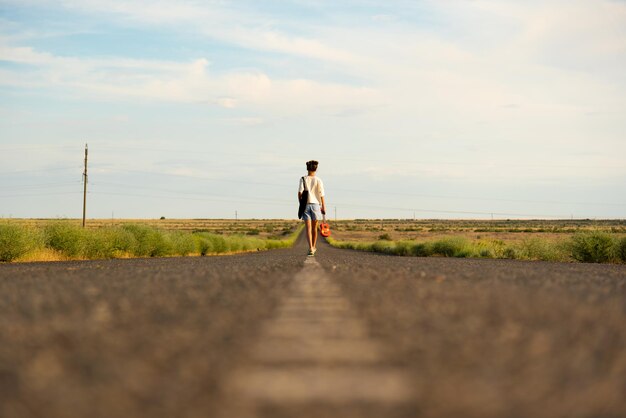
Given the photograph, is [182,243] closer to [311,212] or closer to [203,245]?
[203,245]

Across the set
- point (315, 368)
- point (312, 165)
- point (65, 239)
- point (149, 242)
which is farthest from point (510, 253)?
point (315, 368)

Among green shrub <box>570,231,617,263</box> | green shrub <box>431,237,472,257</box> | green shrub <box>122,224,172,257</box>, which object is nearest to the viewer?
green shrub <box>570,231,617,263</box>

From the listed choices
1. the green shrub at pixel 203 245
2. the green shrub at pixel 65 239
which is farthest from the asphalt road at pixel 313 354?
the green shrub at pixel 203 245

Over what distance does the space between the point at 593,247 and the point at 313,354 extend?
2494 centimetres

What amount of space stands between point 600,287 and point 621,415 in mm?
6098

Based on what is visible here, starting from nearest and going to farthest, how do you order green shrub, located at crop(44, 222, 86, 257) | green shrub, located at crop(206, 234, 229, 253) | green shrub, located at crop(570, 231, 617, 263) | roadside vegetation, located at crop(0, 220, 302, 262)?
roadside vegetation, located at crop(0, 220, 302, 262), green shrub, located at crop(570, 231, 617, 263), green shrub, located at crop(44, 222, 86, 257), green shrub, located at crop(206, 234, 229, 253)

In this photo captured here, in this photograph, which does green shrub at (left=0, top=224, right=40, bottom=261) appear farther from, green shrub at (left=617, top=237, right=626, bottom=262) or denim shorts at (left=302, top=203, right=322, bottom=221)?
green shrub at (left=617, top=237, right=626, bottom=262)

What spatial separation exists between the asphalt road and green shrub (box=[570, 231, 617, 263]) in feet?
66.7

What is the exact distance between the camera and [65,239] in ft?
88.3

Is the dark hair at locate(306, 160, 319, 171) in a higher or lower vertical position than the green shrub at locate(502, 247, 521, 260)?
higher

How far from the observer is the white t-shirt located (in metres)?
15.3

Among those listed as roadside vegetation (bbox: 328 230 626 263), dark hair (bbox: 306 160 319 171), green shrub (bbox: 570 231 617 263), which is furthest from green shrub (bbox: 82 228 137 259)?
green shrub (bbox: 570 231 617 263)

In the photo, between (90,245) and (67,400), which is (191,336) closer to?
(67,400)

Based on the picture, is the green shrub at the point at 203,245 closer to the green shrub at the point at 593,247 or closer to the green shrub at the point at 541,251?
the green shrub at the point at 541,251
